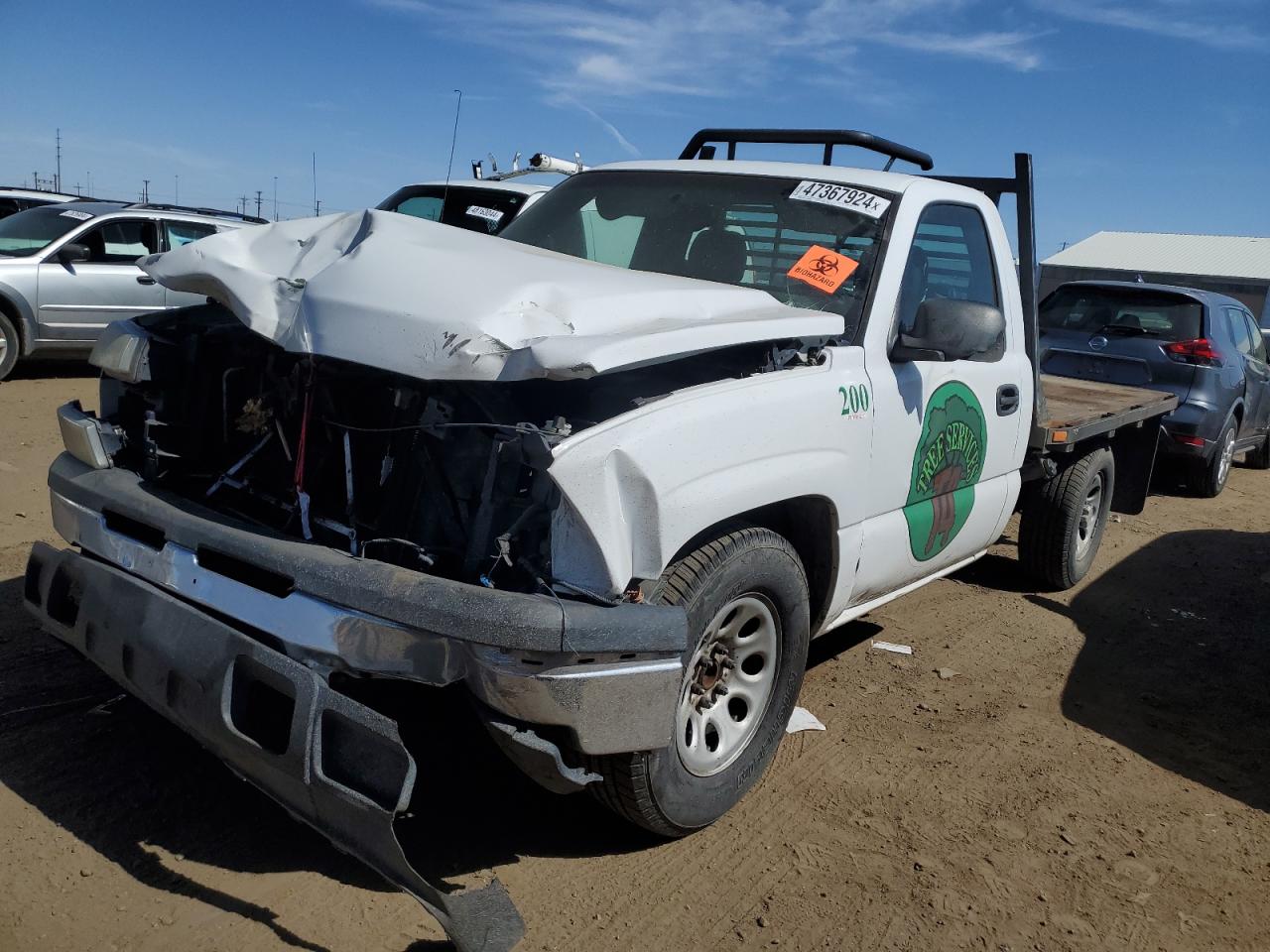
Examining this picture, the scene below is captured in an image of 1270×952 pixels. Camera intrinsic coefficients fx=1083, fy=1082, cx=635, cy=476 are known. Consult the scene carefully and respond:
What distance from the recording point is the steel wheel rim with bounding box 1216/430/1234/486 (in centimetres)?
977

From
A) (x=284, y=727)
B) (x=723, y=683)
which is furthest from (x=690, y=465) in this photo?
(x=284, y=727)

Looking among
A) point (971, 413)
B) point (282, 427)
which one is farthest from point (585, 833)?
point (971, 413)

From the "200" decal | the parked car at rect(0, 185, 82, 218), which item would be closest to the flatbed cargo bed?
the "200" decal

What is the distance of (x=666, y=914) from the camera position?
2859mm

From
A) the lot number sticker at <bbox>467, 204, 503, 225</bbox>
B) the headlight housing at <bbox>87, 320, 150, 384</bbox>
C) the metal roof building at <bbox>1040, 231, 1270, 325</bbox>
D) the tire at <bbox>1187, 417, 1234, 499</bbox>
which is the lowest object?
the tire at <bbox>1187, 417, 1234, 499</bbox>

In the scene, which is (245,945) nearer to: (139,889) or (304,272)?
(139,889)

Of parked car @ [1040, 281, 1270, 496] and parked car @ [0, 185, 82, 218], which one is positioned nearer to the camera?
parked car @ [1040, 281, 1270, 496]

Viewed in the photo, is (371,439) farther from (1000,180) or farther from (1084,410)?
(1084,410)

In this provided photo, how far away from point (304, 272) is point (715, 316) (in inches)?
46.4

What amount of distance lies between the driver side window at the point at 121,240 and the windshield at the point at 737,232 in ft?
A: 25.8

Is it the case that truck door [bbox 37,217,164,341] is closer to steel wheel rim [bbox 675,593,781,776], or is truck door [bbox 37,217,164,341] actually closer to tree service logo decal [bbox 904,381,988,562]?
tree service logo decal [bbox 904,381,988,562]

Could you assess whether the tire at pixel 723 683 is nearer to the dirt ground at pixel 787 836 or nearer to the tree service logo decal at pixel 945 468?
the dirt ground at pixel 787 836

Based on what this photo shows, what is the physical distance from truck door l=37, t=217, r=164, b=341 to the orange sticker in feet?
26.4

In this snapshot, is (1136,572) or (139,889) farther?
(1136,572)
